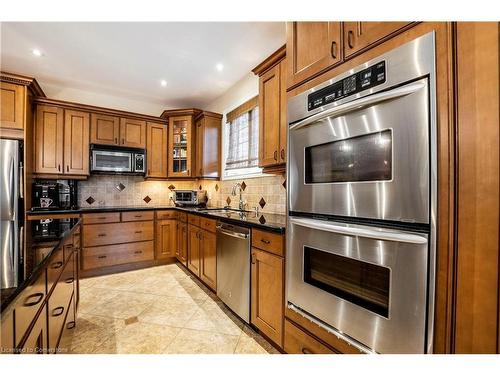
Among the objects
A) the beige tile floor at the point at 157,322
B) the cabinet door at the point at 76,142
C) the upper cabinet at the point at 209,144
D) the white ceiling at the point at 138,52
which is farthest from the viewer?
the upper cabinet at the point at 209,144

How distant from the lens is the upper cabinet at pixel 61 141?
3039 mm

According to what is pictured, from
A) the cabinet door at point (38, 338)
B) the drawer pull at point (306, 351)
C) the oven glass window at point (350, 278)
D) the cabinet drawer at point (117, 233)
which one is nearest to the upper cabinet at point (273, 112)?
the oven glass window at point (350, 278)

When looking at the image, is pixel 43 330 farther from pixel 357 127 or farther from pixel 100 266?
pixel 100 266

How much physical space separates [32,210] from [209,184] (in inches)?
92.3

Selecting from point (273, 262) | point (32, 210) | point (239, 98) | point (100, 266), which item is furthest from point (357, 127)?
point (32, 210)

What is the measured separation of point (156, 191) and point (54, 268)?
3.08 meters

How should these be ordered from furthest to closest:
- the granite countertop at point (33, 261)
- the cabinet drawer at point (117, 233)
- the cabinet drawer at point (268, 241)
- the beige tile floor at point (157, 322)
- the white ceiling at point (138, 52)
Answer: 1. the cabinet drawer at point (117, 233)
2. the white ceiling at point (138, 52)
3. the beige tile floor at point (157, 322)
4. the cabinet drawer at point (268, 241)
5. the granite countertop at point (33, 261)

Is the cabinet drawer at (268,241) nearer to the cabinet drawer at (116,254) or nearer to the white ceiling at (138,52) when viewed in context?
the white ceiling at (138,52)

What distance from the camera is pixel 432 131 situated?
823 mm

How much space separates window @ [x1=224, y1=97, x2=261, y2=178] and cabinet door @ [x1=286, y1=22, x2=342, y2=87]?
1.37m

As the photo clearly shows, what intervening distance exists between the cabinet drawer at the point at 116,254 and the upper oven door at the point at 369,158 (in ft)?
9.32

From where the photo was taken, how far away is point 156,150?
3.81m

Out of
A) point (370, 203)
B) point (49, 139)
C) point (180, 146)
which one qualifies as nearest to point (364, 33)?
point (370, 203)

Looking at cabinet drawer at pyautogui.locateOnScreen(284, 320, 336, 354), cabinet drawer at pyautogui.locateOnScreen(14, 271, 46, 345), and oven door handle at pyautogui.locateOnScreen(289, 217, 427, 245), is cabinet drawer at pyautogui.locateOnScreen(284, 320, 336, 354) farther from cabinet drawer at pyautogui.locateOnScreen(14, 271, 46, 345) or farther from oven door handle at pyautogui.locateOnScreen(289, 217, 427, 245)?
cabinet drawer at pyautogui.locateOnScreen(14, 271, 46, 345)
